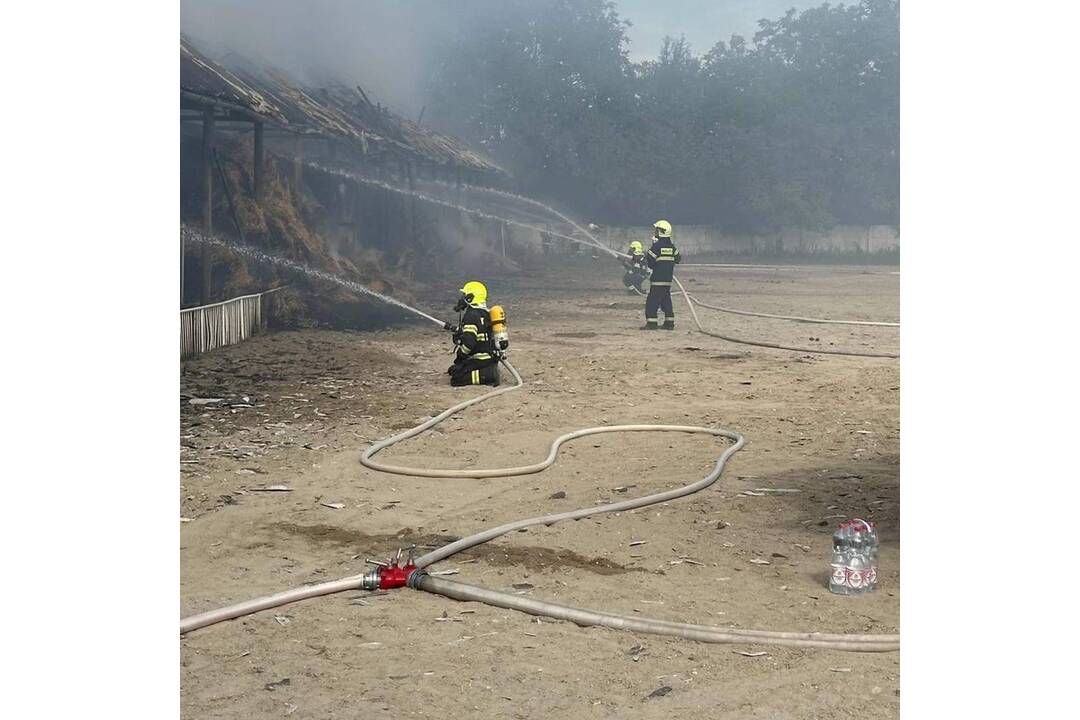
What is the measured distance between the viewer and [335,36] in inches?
474

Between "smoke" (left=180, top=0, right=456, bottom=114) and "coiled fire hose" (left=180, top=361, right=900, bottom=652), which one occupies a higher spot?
"smoke" (left=180, top=0, right=456, bottom=114)

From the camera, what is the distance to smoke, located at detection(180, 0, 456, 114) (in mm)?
11469

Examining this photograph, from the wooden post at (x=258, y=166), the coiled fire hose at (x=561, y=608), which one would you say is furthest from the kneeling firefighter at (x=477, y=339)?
the wooden post at (x=258, y=166)

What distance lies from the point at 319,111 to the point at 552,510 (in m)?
7.71

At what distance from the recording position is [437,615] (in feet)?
15.0

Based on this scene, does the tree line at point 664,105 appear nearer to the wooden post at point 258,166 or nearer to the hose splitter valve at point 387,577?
the wooden post at point 258,166

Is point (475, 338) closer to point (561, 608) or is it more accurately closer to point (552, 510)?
point (552, 510)

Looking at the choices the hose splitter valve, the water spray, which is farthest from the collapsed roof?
the hose splitter valve

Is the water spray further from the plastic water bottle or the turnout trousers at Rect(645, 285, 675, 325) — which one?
the plastic water bottle

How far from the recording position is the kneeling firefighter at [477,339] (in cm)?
869

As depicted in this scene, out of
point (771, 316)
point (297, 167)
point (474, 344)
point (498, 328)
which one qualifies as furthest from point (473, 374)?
point (297, 167)

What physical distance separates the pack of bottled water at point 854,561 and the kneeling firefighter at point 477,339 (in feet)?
13.8

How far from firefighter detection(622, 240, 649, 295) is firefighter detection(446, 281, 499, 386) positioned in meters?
2.30

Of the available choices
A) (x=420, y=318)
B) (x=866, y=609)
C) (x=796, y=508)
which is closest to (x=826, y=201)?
(x=420, y=318)
